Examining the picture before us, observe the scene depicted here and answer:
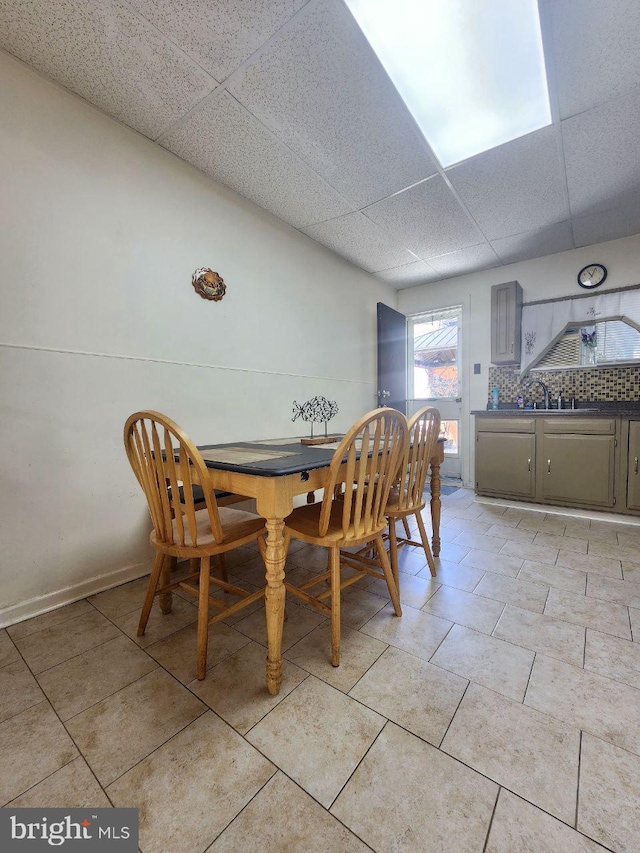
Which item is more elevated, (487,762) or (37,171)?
(37,171)

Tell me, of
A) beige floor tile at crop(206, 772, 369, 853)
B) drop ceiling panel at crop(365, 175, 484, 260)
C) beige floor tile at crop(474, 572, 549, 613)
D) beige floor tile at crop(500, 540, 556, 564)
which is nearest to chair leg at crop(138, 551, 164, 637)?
beige floor tile at crop(206, 772, 369, 853)

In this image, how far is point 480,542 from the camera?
8.65 ft

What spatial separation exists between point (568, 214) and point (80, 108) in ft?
12.0

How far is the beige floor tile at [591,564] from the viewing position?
214cm

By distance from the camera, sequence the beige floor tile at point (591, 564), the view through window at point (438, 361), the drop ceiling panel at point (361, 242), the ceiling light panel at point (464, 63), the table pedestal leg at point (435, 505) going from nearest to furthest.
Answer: the ceiling light panel at point (464, 63) → the beige floor tile at point (591, 564) → the table pedestal leg at point (435, 505) → the drop ceiling panel at point (361, 242) → the view through window at point (438, 361)

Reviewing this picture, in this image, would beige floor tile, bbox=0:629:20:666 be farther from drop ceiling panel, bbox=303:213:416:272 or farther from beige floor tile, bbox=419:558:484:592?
drop ceiling panel, bbox=303:213:416:272

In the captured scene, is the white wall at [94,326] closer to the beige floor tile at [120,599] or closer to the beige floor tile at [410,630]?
the beige floor tile at [120,599]

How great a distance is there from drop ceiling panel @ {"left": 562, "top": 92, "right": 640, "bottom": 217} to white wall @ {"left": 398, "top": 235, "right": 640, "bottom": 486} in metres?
0.76

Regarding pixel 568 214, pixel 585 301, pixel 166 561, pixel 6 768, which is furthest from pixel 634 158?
pixel 6 768

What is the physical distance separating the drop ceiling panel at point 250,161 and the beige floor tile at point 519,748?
3.04m

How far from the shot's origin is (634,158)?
7.75 ft

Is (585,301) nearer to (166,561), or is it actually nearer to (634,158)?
(634,158)

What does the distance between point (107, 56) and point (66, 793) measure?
2899 millimetres

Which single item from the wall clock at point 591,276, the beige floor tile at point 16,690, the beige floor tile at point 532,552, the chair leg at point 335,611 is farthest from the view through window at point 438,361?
the beige floor tile at point 16,690
